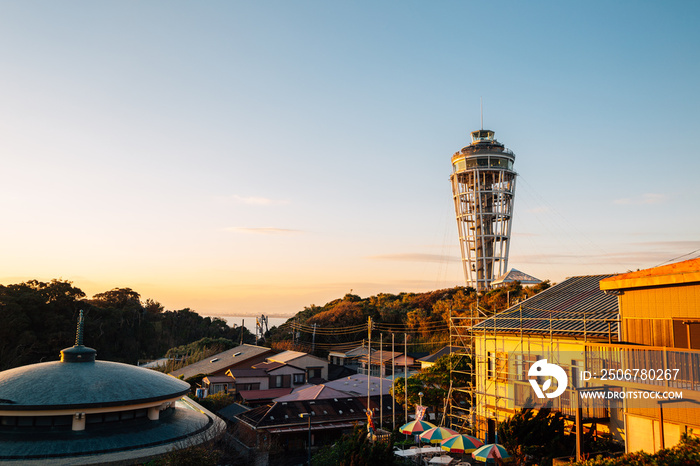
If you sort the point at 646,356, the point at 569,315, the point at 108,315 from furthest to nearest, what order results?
1. the point at 108,315
2. the point at 569,315
3. the point at 646,356

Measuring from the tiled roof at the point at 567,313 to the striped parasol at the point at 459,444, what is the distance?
5.77 m

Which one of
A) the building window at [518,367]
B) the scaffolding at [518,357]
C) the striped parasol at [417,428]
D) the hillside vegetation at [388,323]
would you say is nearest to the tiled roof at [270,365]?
the hillside vegetation at [388,323]

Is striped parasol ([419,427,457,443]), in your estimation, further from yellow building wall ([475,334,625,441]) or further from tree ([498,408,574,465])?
tree ([498,408,574,465])

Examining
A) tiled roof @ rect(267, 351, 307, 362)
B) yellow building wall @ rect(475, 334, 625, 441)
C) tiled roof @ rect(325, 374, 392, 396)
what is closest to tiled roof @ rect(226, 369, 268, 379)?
tiled roof @ rect(267, 351, 307, 362)

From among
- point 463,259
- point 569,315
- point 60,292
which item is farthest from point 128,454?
point 463,259

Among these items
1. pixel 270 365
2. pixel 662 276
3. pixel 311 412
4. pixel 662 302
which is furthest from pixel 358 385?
pixel 662 276

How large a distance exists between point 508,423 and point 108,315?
2627 inches

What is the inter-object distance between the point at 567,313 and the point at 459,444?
784 centimetres

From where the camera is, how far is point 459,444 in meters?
21.3

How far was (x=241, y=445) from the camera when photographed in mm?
23188

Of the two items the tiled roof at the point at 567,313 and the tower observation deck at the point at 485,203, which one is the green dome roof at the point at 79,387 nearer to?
the tiled roof at the point at 567,313

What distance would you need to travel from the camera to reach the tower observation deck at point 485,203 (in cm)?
8956

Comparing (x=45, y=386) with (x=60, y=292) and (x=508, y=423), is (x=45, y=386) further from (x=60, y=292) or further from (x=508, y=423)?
(x=60, y=292)

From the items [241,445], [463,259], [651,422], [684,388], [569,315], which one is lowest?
[241,445]
